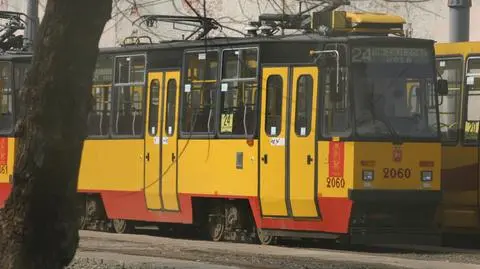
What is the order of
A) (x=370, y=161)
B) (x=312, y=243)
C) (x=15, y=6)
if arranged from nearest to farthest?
(x=370, y=161) → (x=312, y=243) → (x=15, y=6)

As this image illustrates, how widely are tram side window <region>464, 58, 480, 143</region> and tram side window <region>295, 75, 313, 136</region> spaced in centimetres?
311

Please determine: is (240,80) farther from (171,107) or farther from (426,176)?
(426,176)

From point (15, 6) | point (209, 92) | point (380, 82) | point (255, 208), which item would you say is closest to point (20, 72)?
point (209, 92)

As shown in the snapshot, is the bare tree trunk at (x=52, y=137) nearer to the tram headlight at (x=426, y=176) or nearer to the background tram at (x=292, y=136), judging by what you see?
the background tram at (x=292, y=136)

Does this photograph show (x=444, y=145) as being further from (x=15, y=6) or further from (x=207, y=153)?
(x=15, y=6)

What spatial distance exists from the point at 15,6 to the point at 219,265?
20.6 meters

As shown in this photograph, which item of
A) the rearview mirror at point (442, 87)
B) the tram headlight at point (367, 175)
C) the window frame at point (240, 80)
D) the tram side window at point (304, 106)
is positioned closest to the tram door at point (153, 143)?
the window frame at point (240, 80)

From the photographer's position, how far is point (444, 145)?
1911 cm

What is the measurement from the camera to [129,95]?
2061 cm

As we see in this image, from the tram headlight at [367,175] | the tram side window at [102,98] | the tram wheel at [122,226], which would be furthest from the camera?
the tram wheel at [122,226]

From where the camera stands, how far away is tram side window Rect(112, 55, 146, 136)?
20406mm

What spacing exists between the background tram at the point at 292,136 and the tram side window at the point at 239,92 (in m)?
0.02

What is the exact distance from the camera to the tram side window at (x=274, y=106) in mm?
17844

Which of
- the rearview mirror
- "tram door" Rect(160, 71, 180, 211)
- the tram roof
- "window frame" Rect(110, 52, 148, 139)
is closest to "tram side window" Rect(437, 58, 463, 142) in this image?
the rearview mirror
